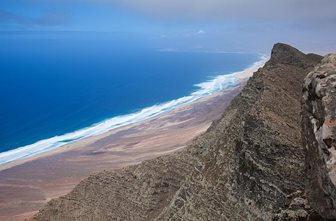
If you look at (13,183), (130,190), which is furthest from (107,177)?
(13,183)

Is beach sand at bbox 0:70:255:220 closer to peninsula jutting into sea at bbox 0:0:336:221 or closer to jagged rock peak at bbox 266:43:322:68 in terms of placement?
peninsula jutting into sea at bbox 0:0:336:221

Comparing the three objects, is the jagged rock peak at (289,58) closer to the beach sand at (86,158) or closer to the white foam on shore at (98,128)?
the beach sand at (86,158)

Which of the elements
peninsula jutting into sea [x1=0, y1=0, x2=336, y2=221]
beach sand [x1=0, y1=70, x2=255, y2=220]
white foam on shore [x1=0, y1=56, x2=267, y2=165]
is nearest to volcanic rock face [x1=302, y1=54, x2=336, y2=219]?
peninsula jutting into sea [x1=0, y1=0, x2=336, y2=221]

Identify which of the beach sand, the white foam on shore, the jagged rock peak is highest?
the jagged rock peak

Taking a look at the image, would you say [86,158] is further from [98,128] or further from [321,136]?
[321,136]

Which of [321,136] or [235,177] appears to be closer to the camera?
[321,136]

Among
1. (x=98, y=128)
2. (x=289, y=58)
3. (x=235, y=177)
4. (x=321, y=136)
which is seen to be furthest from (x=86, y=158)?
(x=321, y=136)
